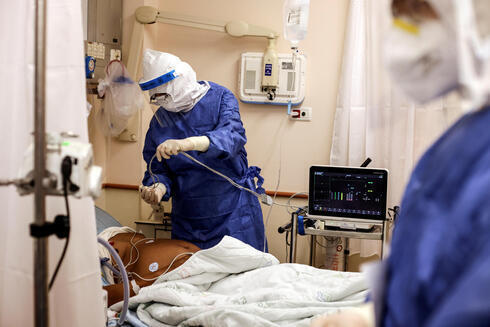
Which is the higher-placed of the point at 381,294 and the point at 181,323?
the point at 381,294

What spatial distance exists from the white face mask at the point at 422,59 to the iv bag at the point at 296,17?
2186mm

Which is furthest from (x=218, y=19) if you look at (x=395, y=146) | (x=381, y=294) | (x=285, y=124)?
(x=381, y=294)

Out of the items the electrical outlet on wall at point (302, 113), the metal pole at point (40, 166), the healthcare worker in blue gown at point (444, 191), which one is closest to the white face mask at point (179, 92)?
the electrical outlet on wall at point (302, 113)

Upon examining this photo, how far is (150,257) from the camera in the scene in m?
2.15

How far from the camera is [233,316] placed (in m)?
1.54

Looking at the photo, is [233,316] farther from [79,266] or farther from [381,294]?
[381,294]

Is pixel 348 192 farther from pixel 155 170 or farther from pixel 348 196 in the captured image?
pixel 155 170

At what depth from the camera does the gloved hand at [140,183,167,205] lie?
239cm

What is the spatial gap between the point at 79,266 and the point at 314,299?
2.68 feet

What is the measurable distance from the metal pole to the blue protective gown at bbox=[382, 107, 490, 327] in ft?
2.10

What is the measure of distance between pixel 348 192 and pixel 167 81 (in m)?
1.11

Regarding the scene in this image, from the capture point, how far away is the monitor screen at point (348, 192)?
2.52 metres

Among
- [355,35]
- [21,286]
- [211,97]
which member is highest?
[355,35]

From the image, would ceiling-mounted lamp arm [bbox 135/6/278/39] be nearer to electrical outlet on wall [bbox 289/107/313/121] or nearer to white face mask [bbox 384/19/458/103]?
electrical outlet on wall [bbox 289/107/313/121]
